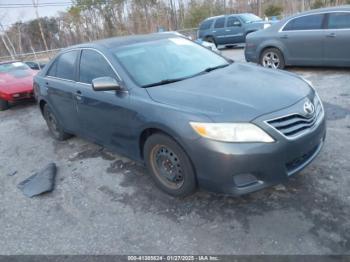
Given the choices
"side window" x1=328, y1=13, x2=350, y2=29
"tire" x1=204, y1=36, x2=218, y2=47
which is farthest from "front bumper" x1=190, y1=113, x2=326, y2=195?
"tire" x1=204, y1=36, x2=218, y2=47

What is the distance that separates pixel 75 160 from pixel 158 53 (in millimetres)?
2003

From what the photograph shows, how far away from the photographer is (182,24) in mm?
28188

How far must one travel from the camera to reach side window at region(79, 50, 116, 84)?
3.65 metres

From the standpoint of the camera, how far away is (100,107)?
3727mm

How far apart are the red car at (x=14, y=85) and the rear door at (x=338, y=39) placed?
741 centimetres

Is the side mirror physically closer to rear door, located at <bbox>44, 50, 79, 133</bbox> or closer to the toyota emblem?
rear door, located at <bbox>44, 50, 79, 133</bbox>

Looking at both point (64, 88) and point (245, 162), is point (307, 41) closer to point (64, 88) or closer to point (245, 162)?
point (64, 88)

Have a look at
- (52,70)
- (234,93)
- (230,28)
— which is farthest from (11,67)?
(230,28)

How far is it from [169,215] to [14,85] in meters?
7.12

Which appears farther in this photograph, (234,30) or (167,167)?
(234,30)

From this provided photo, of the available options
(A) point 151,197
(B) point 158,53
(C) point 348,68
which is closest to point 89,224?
(A) point 151,197

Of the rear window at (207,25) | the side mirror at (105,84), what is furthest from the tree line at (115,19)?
the side mirror at (105,84)

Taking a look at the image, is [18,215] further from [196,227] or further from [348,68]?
[348,68]

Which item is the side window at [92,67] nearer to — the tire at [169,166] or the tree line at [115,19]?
the tire at [169,166]
